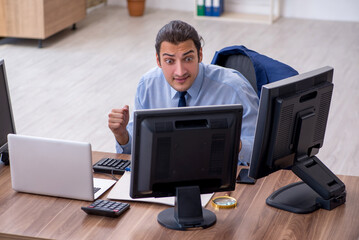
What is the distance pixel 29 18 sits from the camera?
6.55m

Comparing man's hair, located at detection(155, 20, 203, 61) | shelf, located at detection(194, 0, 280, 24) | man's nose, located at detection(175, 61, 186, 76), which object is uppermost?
man's hair, located at detection(155, 20, 203, 61)

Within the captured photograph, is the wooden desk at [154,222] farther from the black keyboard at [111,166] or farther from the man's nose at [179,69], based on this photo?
the man's nose at [179,69]

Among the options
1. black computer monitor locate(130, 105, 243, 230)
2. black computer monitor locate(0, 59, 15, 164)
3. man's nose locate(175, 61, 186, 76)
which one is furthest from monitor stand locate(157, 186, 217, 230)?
black computer monitor locate(0, 59, 15, 164)

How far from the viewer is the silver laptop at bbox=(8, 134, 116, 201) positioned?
7.30ft

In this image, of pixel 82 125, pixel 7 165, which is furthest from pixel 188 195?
pixel 82 125

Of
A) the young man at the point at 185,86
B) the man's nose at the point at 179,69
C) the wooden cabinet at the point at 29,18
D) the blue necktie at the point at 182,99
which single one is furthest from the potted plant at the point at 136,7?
the man's nose at the point at 179,69

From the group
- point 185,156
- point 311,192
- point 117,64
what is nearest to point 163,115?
point 185,156

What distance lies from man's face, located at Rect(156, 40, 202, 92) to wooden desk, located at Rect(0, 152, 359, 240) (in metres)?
0.54

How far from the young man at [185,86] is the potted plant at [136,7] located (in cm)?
524

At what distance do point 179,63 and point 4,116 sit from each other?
0.74m

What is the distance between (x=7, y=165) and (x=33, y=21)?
4209 mm

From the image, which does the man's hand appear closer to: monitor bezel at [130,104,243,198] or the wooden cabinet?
monitor bezel at [130,104,243,198]

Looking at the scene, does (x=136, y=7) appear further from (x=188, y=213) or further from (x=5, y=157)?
(x=188, y=213)

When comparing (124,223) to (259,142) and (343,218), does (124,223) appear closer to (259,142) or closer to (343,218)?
(259,142)
